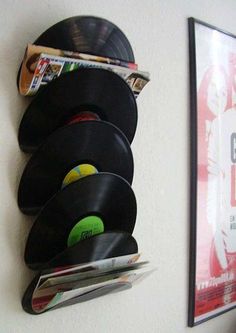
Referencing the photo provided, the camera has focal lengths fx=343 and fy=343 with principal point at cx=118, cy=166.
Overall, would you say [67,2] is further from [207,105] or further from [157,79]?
[207,105]

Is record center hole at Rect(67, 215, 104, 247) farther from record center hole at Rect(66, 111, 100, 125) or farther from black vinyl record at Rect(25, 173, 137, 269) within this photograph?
record center hole at Rect(66, 111, 100, 125)

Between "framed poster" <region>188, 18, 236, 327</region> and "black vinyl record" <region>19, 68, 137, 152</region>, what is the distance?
33cm

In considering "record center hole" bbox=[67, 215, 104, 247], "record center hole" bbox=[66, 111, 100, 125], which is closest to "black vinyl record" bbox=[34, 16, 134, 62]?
"record center hole" bbox=[66, 111, 100, 125]

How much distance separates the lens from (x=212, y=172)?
0.98m

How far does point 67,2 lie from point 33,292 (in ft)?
1.83

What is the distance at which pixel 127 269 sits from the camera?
0.67 m

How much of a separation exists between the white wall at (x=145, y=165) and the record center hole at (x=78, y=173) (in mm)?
86

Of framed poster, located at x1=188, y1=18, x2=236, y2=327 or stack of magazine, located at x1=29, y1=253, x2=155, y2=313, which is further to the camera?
framed poster, located at x1=188, y1=18, x2=236, y2=327

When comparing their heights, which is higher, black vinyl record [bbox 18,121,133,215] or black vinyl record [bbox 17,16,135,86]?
black vinyl record [bbox 17,16,135,86]

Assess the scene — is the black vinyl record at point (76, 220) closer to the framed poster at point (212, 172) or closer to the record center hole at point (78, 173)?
the record center hole at point (78, 173)

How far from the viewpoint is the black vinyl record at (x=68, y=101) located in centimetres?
61

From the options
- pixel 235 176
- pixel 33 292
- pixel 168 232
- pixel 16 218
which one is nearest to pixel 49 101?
pixel 16 218

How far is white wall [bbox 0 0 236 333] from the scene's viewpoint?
61 cm

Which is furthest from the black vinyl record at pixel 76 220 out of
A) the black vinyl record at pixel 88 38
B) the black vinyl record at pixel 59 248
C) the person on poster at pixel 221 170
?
the person on poster at pixel 221 170
